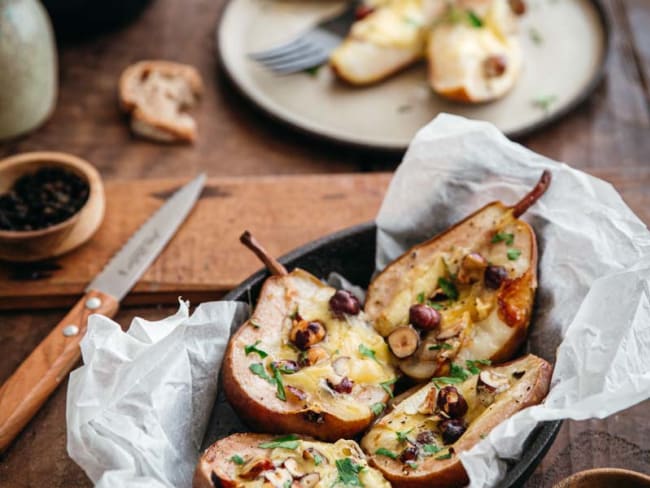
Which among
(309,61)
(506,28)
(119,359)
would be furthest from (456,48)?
(119,359)

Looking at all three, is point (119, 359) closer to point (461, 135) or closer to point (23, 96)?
point (461, 135)

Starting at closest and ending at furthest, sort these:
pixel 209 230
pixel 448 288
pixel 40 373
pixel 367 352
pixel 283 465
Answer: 1. pixel 283 465
2. pixel 367 352
3. pixel 448 288
4. pixel 40 373
5. pixel 209 230

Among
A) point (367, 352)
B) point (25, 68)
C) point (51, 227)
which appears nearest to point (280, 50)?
point (25, 68)

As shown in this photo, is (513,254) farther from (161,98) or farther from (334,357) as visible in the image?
(161,98)

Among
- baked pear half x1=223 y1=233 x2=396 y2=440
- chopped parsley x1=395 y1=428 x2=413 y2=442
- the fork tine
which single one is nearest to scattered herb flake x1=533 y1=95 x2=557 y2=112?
the fork tine

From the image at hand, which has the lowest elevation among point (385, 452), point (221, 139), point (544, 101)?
point (221, 139)

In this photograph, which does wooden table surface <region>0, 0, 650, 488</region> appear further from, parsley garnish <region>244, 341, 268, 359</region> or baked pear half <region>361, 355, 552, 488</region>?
parsley garnish <region>244, 341, 268, 359</region>
